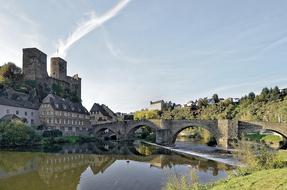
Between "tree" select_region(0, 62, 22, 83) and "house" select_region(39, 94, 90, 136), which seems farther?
"tree" select_region(0, 62, 22, 83)

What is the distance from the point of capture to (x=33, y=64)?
84000mm

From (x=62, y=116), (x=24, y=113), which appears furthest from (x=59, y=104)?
(x=24, y=113)

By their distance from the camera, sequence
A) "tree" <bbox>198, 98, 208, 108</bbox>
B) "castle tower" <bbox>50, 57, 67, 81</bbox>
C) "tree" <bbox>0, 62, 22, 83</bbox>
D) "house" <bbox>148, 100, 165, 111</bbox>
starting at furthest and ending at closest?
"house" <bbox>148, 100, 165, 111</bbox> → "tree" <bbox>198, 98, 208, 108</bbox> → "castle tower" <bbox>50, 57, 67, 81</bbox> → "tree" <bbox>0, 62, 22, 83</bbox>

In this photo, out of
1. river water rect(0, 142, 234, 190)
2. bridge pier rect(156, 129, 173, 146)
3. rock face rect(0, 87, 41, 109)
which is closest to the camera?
river water rect(0, 142, 234, 190)

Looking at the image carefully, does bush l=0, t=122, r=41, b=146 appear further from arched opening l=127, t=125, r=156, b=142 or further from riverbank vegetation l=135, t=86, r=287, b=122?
riverbank vegetation l=135, t=86, r=287, b=122

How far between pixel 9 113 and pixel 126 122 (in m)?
22.9

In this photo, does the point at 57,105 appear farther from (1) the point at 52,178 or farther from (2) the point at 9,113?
(1) the point at 52,178

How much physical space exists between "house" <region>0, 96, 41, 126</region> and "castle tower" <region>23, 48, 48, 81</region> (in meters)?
18.0

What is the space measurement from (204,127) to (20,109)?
35.7 meters

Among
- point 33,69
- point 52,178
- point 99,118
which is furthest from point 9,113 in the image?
point 52,178

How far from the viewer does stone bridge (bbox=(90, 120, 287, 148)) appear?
48188 mm

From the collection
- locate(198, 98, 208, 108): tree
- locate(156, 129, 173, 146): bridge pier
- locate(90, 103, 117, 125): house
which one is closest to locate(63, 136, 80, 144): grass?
locate(156, 129, 173, 146): bridge pier

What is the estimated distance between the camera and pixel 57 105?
67.8 meters

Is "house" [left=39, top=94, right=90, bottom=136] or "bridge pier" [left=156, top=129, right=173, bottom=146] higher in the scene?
"house" [left=39, top=94, right=90, bottom=136]
